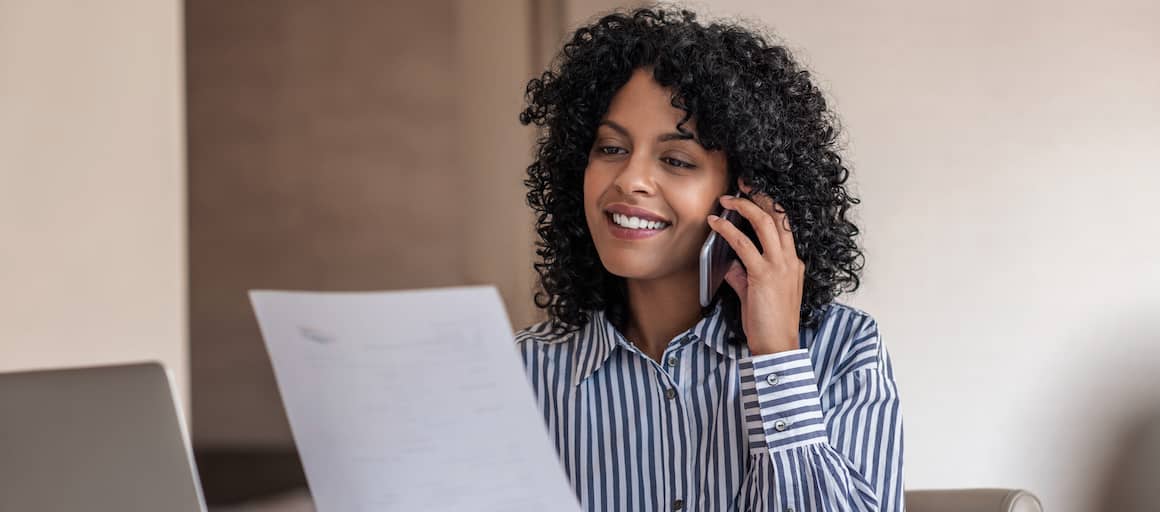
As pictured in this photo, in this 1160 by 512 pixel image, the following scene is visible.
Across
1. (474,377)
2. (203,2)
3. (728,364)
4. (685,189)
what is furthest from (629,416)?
(203,2)

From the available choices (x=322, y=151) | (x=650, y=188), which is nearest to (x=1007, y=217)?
(x=650, y=188)

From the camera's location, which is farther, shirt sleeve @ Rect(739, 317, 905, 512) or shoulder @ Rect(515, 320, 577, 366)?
shoulder @ Rect(515, 320, 577, 366)

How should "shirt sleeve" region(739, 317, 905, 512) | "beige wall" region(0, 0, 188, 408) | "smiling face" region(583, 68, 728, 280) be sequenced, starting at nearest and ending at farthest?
"shirt sleeve" region(739, 317, 905, 512), "smiling face" region(583, 68, 728, 280), "beige wall" region(0, 0, 188, 408)

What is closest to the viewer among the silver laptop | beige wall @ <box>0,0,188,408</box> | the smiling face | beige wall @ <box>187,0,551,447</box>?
Answer: the silver laptop

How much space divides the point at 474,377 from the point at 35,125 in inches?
69.4

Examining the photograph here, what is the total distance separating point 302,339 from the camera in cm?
69

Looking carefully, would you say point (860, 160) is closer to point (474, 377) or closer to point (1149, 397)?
point (1149, 397)

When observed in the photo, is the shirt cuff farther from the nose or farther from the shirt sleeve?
the nose

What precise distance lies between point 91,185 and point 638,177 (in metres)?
1.49

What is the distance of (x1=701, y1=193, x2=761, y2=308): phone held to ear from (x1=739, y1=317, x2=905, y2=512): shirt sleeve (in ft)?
0.29

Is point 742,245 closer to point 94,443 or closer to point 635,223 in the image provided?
point 635,223

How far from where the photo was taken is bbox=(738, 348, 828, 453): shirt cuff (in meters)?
1.09

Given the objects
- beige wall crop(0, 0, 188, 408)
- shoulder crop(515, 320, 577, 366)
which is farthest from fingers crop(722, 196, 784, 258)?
beige wall crop(0, 0, 188, 408)

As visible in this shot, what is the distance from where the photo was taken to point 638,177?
1.17m
